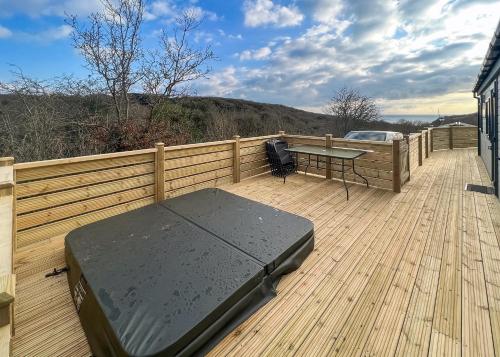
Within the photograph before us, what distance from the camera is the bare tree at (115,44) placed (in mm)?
6398

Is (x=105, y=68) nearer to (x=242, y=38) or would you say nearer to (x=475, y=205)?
(x=242, y=38)

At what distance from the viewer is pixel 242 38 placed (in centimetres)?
846

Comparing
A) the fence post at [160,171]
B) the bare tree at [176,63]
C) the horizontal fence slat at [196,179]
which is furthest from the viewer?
the bare tree at [176,63]

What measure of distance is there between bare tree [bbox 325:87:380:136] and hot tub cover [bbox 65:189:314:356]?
14.8 m

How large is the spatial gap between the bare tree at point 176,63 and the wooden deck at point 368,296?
228 inches

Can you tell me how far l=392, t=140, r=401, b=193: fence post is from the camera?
4.32 meters

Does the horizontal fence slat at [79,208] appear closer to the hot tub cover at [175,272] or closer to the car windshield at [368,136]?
the hot tub cover at [175,272]

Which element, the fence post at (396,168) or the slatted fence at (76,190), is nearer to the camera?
the slatted fence at (76,190)

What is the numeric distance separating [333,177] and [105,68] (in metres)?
6.48

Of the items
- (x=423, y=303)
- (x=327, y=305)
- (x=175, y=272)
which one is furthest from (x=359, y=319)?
(x=175, y=272)

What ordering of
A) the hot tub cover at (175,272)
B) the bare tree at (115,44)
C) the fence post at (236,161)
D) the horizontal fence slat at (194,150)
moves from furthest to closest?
the bare tree at (115,44)
the fence post at (236,161)
the horizontal fence slat at (194,150)
the hot tub cover at (175,272)

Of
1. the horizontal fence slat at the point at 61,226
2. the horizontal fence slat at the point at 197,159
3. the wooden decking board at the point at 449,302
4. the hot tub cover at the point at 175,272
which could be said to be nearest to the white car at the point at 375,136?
the horizontal fence slat at the point at 197,159

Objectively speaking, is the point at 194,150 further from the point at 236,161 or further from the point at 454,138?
the point at 454,138

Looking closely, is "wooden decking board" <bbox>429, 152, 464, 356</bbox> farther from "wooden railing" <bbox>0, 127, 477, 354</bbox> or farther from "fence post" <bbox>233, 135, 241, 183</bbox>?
"fence post" <bbox>233, 135, 241, 183</bbox>
